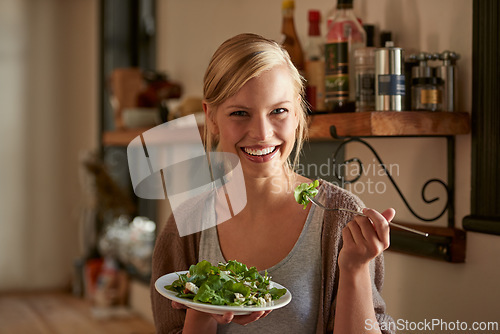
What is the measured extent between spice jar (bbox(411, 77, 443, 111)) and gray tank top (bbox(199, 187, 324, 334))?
24cm

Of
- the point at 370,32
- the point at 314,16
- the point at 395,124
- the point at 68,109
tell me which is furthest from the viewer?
the point at 68,109

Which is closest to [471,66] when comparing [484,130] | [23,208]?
[484,130]

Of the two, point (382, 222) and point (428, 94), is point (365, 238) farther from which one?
point (428, 94)

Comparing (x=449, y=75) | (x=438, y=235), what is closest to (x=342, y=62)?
(x=449, y=75)

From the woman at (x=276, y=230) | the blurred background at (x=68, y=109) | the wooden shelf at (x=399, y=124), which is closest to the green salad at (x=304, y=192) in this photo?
the woman at (x=276, y=230)

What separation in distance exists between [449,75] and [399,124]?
94mm

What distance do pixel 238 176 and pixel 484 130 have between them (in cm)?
34

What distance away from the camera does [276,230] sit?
2.22 feet

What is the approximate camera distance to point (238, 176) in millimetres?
655

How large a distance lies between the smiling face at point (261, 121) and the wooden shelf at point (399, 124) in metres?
0.17

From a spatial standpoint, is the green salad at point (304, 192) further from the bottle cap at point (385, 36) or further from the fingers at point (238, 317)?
the bottle cap at point (385, 36)

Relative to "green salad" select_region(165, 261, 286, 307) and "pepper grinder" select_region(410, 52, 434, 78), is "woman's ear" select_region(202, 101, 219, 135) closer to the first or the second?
"green salad" select_region(165, 261, 286, 307)

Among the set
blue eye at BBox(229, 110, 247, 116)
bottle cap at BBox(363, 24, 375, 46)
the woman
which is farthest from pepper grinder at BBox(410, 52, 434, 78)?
blue eye at BBox(229, 110, 247, 116)

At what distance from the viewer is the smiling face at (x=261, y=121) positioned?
0.59m
